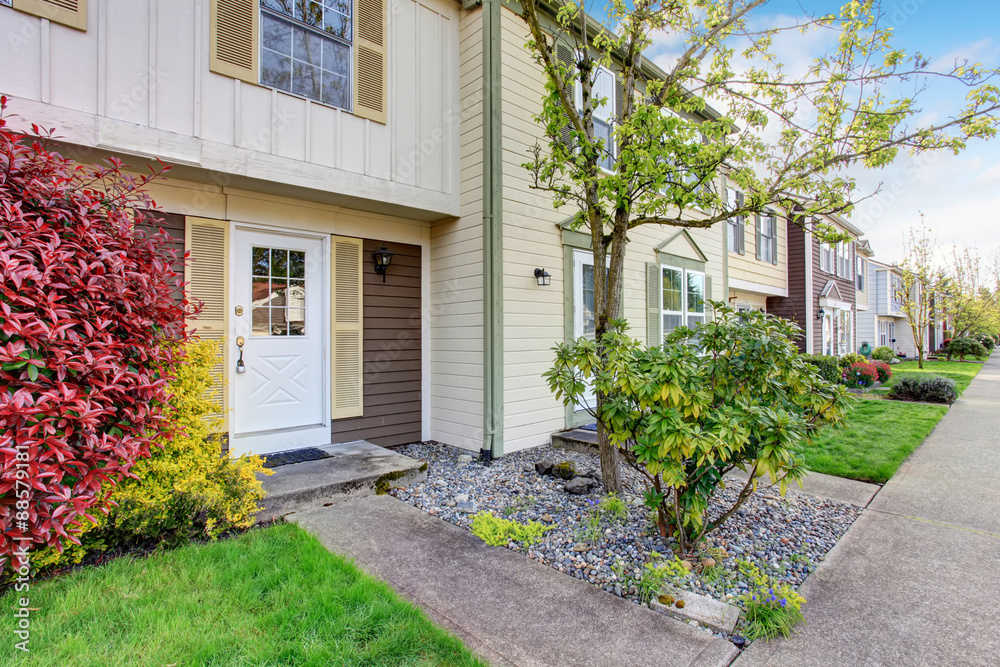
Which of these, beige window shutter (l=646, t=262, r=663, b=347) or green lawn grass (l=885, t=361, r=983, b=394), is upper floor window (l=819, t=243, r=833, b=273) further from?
beige window shutter (l=646, t=262, r=663, b=347)

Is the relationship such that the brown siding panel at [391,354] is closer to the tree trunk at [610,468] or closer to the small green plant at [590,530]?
the tree trunk at [610,468]

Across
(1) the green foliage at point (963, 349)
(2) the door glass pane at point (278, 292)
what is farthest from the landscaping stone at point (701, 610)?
(1) the green foliage at point (963, 349)

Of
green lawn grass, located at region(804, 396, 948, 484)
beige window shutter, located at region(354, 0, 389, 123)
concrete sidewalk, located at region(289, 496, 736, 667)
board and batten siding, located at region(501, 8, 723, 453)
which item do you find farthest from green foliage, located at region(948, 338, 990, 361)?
concrete sidewalk, located at region(289, 496, 736, 667)

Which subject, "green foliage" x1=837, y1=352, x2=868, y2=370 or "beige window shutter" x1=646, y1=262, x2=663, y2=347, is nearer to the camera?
"beige window shutter" x1=646, y1=262, x2=663, y2=347

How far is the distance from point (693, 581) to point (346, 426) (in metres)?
3.73

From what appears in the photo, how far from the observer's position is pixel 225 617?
6.92ft

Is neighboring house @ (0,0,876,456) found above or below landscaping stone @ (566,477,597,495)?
above

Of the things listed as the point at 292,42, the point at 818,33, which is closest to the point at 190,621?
the point at 292,42

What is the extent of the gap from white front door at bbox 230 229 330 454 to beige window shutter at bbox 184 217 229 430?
0.35 feet

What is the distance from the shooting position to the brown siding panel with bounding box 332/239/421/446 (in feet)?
17.3

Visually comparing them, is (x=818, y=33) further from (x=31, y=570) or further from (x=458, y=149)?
(x=31, y=570)

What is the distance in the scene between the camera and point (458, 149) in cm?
559

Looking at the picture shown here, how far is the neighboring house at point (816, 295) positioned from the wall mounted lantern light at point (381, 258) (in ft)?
39.3

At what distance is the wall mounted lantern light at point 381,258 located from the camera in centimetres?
530
